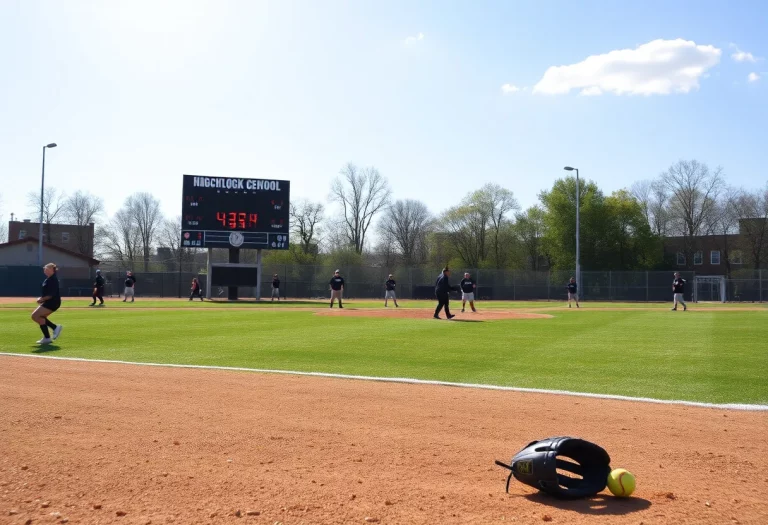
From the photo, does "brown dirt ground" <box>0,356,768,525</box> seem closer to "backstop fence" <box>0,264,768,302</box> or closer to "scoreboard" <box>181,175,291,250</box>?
"scoreboard" <box>181,175,291,250</box>

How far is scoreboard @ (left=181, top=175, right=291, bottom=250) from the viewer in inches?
1641

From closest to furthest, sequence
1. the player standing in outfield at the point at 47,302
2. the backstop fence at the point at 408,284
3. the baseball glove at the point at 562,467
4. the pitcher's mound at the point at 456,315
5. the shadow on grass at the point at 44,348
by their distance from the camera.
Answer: the baseball glove at the point at 562,467 < the shadow on grass at the point at 44,348 < the player standing in outfield at the point at 47,302 < the pitcher's mound at the point at 456,315 < the backstop fence at the point at 408,284

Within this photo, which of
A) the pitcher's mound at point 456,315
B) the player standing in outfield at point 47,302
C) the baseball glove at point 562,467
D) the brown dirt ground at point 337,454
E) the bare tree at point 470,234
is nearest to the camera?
the brown dirt ground at point 337,454

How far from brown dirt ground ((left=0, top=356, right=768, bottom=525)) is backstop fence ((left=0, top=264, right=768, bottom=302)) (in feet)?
147

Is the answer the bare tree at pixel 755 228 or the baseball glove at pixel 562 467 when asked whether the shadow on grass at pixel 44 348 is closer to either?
the baseball glove at pixel 562 467

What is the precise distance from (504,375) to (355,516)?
20.7ft

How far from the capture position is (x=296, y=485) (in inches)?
191

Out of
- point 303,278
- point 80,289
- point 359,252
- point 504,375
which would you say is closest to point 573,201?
point 359,252

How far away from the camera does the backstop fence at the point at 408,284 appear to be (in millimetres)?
52469

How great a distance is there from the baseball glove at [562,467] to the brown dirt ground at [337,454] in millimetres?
105

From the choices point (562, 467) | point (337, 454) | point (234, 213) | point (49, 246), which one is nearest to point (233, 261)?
point (234, 213)

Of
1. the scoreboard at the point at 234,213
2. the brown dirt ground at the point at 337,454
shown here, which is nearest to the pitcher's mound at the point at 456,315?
the brown dirt ground at the point at 337,454

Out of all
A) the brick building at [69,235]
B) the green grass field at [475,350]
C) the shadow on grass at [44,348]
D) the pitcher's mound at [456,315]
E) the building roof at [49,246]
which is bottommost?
the shadow on grass at [44,348]

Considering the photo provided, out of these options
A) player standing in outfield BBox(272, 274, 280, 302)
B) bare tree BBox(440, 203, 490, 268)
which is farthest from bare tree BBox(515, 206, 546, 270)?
player standing in outfield BBox(272, 274, 280, 302)
